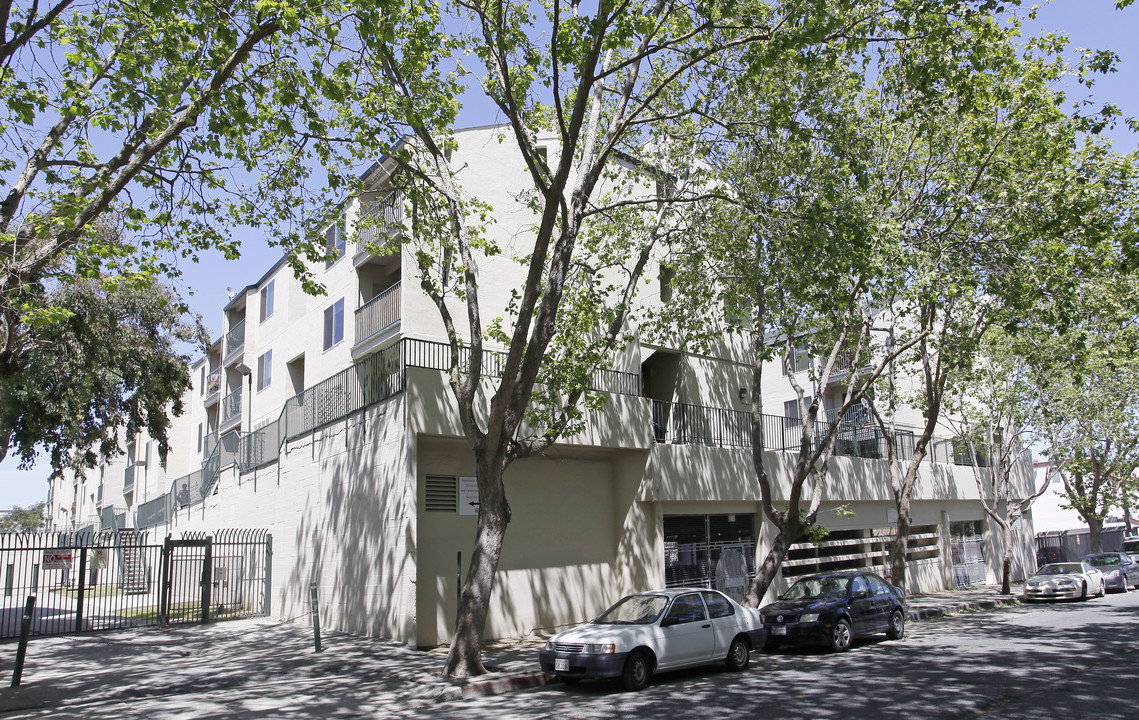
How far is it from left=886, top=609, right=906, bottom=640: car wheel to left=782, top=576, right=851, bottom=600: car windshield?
4.30 feet

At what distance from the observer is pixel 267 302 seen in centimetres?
2869

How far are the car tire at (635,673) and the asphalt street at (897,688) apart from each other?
Answer: 19 centimetres

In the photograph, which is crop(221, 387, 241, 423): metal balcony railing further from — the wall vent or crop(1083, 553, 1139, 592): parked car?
crop(1083, 553, 1139, 592): parked car

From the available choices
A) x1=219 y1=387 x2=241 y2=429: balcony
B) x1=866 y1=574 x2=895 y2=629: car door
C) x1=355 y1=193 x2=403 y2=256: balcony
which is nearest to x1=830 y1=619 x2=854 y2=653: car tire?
x1=866 y1=574 x2=895 y2=629: car door

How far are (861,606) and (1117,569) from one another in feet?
62.3

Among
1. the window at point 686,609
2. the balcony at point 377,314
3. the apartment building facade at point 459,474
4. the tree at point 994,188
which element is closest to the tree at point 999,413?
the apartment building facade at point 459,474

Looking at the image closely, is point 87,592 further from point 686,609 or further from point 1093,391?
point 1093,391

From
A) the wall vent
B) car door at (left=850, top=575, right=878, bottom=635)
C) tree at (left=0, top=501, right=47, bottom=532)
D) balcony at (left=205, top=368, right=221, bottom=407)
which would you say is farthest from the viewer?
tree at (left=0, top=501, right=47, bottom=532)

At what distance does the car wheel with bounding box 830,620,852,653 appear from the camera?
47.0ft

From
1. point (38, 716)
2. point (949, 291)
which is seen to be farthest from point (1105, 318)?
point (38, 716)

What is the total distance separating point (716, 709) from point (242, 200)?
10307 millimetres

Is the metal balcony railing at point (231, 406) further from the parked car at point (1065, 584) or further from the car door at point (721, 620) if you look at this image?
the parked car at point (1065, 584)

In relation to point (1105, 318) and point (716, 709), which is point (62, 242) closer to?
point (716, 709)

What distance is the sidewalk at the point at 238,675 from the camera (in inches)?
419
